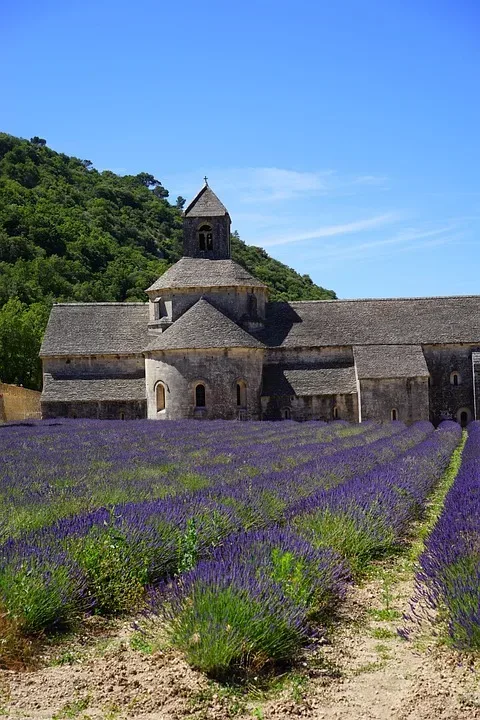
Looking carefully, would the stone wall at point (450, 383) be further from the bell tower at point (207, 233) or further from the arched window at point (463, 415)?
the bell tower at point (207, 233)

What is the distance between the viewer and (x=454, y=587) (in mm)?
5500

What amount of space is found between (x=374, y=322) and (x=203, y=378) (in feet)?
32.5

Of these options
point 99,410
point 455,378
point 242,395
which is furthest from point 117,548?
point 455,378

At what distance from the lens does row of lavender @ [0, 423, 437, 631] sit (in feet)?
19.3

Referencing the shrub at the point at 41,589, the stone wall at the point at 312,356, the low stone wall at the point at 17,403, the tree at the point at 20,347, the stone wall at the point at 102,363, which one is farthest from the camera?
the tree at the point at 20,347

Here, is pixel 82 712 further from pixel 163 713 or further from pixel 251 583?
pixel 251 583

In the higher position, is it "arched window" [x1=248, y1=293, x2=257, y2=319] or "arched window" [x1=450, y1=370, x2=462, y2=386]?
"arched window" [x1=248, y1=293, x2=257, y2=319]

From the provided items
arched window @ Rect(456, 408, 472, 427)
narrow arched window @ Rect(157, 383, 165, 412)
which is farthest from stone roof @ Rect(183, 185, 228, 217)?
arched window @ Rect(456, 408, 472, 427)

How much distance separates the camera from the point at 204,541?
7.91 meters

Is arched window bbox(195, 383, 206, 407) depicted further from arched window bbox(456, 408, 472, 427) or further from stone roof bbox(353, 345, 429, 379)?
arched window bbox(456, 408, 472, 427)

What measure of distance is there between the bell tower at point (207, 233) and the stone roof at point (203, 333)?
5.03 m

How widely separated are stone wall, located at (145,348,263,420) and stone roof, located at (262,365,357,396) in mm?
1943

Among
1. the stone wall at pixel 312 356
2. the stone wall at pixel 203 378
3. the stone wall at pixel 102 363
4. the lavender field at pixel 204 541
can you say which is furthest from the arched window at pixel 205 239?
the lavender field at pixel 204 541

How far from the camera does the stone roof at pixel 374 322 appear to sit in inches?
1489
